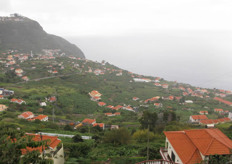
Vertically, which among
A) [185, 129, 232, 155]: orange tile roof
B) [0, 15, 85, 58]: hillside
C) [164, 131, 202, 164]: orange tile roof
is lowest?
[164, 131, 202, 164]: orange tile roof

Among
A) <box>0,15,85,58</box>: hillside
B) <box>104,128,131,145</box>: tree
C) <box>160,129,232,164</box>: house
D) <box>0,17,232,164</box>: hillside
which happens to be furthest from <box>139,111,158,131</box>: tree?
<box>0,15,85,58</box>: hillside

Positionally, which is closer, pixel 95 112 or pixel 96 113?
pixel 96 113

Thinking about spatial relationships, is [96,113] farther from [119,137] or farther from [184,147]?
[184,147]

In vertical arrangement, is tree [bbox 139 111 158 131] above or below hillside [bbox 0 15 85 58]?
below

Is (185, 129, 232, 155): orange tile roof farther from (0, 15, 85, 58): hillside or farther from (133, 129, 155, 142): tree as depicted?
(0, 15, 85, 58): hillside

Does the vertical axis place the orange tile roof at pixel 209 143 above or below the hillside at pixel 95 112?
above

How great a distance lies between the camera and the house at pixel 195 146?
8.44m

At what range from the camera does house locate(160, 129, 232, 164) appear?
844cm

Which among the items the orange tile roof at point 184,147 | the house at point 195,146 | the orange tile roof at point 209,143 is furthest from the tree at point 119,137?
the orange tile roof at point 209,143

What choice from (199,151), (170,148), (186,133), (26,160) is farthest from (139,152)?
(26,160)

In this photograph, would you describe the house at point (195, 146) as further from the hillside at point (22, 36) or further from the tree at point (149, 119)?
the hillside at point (22, 36)

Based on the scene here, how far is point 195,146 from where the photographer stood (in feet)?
30.1

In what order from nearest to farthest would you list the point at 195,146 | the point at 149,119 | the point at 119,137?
the point at 195,146 < the point at 119,137 < the point at 149,119

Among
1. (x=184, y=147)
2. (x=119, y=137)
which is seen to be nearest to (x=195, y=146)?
(x=184, y=147)
